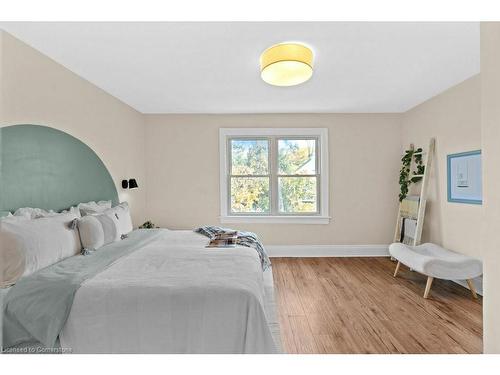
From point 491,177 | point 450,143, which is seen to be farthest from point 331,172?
point 491,177

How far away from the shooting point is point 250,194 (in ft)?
15.9

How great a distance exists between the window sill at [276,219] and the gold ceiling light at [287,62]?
2.65m

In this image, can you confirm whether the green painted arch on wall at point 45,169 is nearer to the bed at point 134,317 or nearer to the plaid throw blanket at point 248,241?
the bed at point 134,317

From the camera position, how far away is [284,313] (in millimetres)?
2650

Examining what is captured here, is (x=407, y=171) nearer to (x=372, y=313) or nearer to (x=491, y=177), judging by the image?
(x=372, y=313)

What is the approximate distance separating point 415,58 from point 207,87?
2.19 meters

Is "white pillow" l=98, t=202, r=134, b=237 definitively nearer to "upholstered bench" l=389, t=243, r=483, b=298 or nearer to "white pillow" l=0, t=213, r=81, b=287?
"white pillow" l=0, t=213, r=81, b=287

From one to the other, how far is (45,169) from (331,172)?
3.88 metres

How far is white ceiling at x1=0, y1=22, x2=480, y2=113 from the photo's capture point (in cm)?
210

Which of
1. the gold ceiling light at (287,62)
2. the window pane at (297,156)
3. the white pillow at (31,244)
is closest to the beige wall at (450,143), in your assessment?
the window pane at (297,156)

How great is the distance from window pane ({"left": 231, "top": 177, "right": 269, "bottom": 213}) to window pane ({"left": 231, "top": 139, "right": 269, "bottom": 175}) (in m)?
0.14

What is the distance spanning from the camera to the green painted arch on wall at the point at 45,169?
2.07 meters
